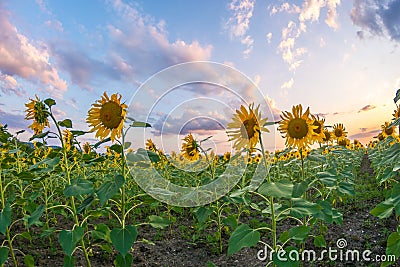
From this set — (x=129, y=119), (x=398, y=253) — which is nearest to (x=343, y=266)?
(x=398, y=253)

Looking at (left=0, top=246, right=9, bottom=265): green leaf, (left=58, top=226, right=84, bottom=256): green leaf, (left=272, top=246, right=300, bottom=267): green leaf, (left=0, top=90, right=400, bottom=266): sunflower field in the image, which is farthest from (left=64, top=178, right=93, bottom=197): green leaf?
(left=272, top=246, right=300, bottom=267): green leaf

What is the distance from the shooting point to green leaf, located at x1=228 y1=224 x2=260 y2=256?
2254 millimetres

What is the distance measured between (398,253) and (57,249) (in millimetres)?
3832

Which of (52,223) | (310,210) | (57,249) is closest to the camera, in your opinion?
(310,210)

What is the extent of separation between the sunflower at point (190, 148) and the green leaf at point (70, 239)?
77.9 inches

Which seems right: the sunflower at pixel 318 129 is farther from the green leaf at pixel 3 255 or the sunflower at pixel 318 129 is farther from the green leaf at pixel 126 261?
the green leaf at pixel 3 255

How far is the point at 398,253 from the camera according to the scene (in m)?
2.44

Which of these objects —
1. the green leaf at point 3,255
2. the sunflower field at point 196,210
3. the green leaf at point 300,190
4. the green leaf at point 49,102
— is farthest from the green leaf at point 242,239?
the green leaf at point 3,255

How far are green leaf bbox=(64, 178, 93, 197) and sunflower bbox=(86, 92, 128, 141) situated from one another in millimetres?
431

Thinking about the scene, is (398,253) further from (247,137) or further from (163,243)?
(163,243)

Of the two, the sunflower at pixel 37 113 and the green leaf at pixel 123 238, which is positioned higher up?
the sunflower at pixel 37 113

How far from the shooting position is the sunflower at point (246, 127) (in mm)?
2662

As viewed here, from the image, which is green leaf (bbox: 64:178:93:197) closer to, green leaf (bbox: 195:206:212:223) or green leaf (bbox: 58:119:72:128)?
green leaf (bbox: 58:119:72:128)

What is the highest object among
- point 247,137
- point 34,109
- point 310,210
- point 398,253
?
point 34,109
